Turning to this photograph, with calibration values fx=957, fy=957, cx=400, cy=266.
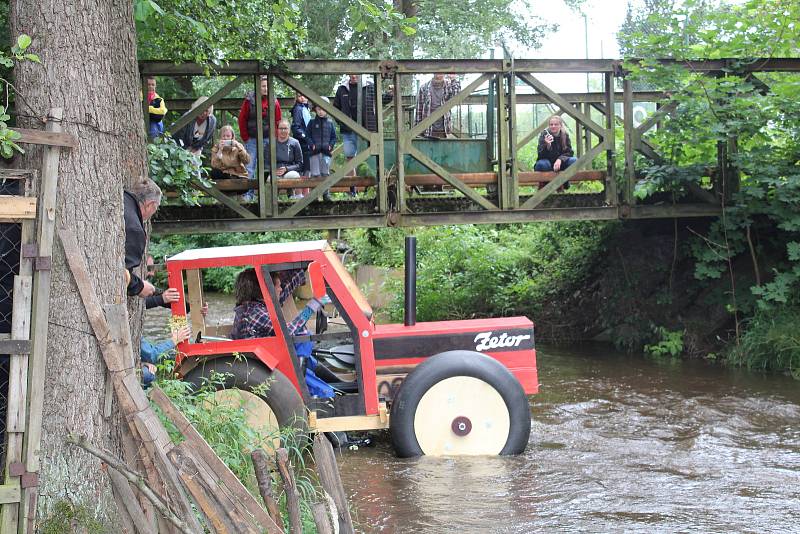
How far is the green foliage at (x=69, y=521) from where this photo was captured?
4.28m

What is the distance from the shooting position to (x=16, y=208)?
167 inches

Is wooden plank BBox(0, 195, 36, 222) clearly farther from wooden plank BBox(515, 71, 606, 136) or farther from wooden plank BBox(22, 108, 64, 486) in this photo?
wooden plank BBox(515, 71, 606, 136)

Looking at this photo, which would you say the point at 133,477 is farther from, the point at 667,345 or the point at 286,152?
the point at 667,345

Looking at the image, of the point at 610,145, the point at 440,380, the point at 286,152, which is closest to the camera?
the point at 440,380

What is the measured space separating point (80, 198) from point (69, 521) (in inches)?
58.4

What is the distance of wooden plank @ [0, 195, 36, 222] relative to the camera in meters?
4.21

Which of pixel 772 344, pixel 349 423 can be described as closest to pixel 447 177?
pixel 772 344

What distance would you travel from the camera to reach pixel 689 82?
38.6 feet

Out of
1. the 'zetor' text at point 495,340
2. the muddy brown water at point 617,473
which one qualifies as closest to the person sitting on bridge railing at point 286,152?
the muddy brown water at point 617,473

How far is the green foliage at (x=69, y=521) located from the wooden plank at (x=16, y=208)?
129cm

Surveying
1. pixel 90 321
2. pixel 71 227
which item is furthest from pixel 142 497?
pixel 71 227

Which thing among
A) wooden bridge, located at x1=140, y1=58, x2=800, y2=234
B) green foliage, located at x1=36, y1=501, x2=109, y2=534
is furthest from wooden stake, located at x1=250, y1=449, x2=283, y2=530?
wooden bridge, located at x1=140, y1=58, x2=800, y2=234

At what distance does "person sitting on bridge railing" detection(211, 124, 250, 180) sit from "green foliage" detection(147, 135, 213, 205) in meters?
1.45

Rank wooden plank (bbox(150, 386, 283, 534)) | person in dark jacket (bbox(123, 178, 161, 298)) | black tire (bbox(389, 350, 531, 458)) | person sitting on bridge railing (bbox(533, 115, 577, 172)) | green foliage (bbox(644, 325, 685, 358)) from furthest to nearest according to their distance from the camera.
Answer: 1. green foliage (bbox(644, 325, 685, 358))
2. person sitting on bridge railing (bbox(533, 115, 577, 172))
3. black tire (bbox(389, 350, 531, 458))
4. person in dark jacket (bbox(123, 178, 161, 298))
5. wooden plank (bbox(150, 386, 283, 534))
